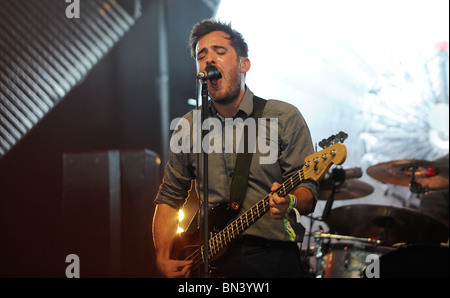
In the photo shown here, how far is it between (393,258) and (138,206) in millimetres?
2164

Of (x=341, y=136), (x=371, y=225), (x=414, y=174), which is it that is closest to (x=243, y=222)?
(x=341, y=136)

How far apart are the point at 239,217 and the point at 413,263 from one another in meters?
1.97

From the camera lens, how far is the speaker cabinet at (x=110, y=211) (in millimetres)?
3787

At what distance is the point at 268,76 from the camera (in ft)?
14.8

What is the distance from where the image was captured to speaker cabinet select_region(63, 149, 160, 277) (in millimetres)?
3787

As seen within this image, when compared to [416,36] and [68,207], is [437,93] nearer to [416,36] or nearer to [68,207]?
[416,36]

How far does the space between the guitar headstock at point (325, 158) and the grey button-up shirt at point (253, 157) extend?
115 millimetres

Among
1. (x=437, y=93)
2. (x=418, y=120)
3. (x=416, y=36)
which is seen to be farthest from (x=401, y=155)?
(x=416, y=36)

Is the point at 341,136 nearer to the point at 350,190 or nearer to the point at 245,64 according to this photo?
the point at 245,64

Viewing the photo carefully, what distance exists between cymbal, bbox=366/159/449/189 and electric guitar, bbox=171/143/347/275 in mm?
2079

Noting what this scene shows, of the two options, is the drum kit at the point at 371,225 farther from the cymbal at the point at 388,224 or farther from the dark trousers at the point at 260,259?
the dark trousers at the point at 260,259
